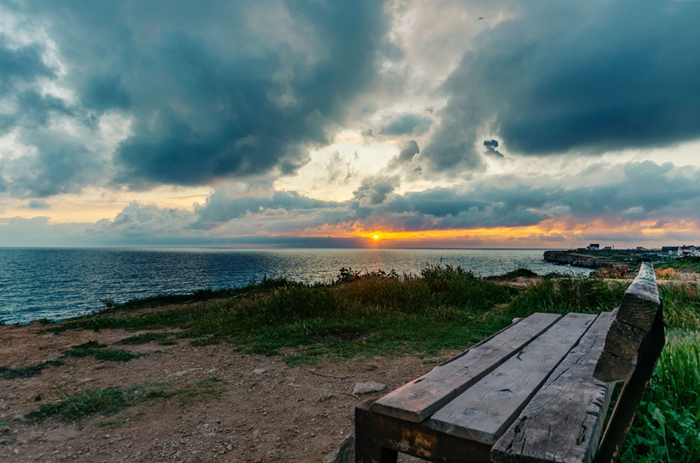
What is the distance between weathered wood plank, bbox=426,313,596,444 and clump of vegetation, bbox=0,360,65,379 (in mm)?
6119

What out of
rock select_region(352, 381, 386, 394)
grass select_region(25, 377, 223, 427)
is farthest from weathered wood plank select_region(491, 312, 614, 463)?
grass select_region(25, 377, 223, 427)

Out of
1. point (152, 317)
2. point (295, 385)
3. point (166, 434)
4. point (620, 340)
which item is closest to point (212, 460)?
point (166, 434)

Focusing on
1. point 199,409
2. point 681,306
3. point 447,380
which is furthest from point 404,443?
point 681,306

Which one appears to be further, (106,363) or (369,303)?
(369,303)

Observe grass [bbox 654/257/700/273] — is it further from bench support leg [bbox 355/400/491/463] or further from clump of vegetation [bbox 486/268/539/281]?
bench support leg [bbox 355/400/491/463]

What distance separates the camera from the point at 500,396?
1.61m

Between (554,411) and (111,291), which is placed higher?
(554,411)

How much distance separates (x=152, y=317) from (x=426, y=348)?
724 centimetres

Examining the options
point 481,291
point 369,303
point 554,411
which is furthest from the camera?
point 481,291

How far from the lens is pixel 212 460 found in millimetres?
2967

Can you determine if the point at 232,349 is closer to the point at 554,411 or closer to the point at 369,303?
the point at 369,303

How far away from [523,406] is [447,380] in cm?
34

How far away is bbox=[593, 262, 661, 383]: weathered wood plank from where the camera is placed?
1.11 m

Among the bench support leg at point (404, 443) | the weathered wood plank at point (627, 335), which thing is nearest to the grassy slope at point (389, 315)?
the weathered wood plank at point (627, 335)
